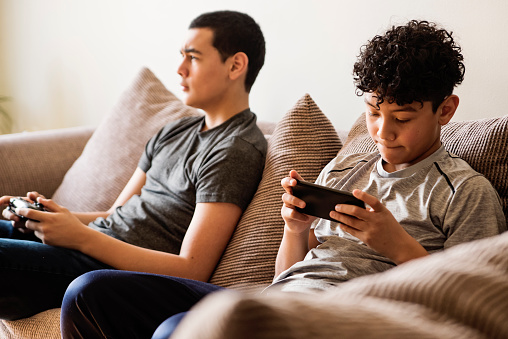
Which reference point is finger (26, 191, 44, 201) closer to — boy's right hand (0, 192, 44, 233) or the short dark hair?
boy's right hand (0, 192, 44, 233)

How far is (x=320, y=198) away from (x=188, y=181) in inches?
25.5

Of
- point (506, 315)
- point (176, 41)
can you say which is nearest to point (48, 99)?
point (176, 41)

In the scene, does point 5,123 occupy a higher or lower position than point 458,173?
lower

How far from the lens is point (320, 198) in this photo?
1159 millimetres

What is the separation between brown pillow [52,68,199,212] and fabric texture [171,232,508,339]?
5.56 ft

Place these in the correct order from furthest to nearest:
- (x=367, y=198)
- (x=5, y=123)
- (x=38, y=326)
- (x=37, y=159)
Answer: (x=5, y=123) < (x=37, y=159) < (x=38, y=326) < (x=367, y=198)

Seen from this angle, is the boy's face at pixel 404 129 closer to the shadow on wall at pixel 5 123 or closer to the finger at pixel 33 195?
the finger at pixel 33 195

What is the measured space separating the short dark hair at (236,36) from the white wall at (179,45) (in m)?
0.25

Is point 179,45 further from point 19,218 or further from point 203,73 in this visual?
point 19,218

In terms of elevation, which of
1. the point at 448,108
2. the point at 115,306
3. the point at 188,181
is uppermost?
the point at 448,108

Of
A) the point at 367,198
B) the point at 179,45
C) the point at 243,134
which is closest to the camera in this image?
the point at 367,198

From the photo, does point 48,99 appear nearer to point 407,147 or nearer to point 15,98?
point 15,98

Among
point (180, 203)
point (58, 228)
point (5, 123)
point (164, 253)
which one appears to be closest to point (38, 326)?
point (58, 228)

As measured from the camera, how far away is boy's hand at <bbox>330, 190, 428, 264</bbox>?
3.58ft
